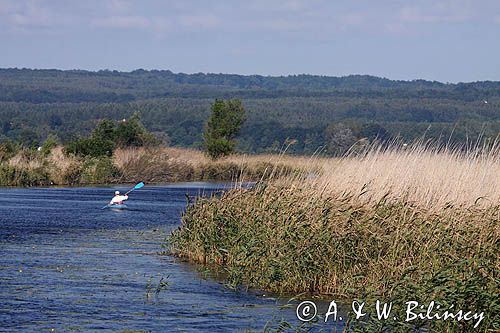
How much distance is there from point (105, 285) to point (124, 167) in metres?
29.7

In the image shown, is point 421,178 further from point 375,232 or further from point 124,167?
point 124,167

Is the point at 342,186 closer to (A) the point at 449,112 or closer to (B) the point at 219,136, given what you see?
(B) the point at 219,136

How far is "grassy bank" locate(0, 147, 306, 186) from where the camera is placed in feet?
140

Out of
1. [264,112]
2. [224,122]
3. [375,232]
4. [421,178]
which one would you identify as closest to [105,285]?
[375,232]

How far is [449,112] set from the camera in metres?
136

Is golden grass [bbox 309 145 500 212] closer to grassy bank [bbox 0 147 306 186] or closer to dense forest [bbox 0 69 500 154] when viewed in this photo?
grassy bank [bbox 0 147 306 186]

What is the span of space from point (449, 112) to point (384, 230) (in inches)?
4772

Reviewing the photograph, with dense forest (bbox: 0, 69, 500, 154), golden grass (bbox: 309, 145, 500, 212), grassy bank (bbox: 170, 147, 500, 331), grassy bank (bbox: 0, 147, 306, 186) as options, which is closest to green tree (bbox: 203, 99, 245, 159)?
grassy bank (bbox: 0, 147, 306, 186)

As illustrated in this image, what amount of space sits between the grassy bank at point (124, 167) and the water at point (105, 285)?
1341 centimetres

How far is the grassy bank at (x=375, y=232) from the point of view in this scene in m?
13.8

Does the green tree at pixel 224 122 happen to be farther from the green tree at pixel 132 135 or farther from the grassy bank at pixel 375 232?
the grassy bank at pixel 375 232

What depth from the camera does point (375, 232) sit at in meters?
16.7

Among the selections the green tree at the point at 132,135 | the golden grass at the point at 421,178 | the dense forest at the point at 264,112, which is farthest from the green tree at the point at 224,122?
the golden grass at the point at 421,178

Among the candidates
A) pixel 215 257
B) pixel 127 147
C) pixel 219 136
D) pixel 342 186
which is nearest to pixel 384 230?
pixel 342 186
